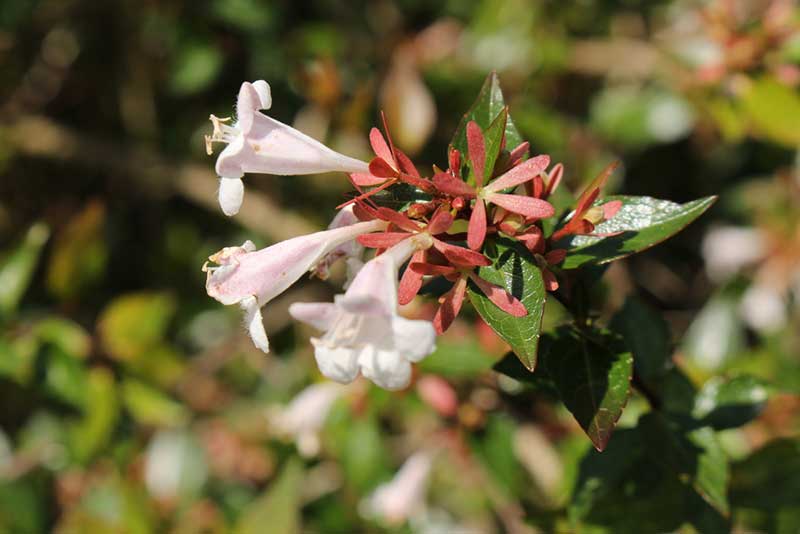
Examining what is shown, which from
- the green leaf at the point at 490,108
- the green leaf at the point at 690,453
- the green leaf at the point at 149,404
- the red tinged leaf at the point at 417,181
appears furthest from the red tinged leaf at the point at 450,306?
the green leaf at the point at 149,404

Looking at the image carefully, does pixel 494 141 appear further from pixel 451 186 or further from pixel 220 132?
pixel 220 132

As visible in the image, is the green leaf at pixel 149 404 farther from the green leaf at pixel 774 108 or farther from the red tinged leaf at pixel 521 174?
the green leaf at pixel 774 108

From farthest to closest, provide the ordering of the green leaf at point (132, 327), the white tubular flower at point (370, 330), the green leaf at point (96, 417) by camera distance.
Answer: the green leaf at point (132, 327)
the green leaf at point (96, 417)
the white tubular flower at point (370, 330)

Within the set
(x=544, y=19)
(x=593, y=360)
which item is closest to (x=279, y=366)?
(x=544, y=19)

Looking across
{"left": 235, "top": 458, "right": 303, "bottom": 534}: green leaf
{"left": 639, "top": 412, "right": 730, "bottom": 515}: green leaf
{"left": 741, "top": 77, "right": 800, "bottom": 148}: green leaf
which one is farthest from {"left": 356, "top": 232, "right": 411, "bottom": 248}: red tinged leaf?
{"left": 741, "top": 77, "right": 800, "bottom": 148}: green leaf

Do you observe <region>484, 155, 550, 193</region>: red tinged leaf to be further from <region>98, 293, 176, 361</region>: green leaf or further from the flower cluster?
<region>98, 293, 176, 361</region>: green leaf

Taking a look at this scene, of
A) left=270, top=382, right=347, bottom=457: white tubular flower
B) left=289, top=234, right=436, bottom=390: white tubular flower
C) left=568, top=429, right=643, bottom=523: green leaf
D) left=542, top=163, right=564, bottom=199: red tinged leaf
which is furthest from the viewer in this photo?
left=270, top=382, right=347, bottom=457: white tubular flower
